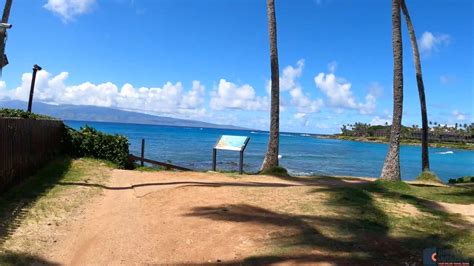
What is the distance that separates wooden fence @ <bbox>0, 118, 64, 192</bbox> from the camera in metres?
9.92

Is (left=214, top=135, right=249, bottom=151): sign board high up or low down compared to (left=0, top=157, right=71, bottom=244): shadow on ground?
up

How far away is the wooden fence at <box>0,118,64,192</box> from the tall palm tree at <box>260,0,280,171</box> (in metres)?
7.52

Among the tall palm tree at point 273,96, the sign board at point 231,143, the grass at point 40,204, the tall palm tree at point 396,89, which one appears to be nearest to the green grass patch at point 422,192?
the tall palm tree at point 396,89

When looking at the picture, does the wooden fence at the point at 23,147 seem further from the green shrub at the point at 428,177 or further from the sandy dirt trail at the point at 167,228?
the green shrub at the point at 428,177

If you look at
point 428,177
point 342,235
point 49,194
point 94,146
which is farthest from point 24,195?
point 428,177

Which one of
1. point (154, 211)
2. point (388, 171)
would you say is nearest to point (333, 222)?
point (154, 211)

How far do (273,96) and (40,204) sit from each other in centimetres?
1009

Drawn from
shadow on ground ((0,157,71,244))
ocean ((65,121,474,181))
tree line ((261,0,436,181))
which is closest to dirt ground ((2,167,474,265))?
shadow on ground ((0,157,71,244))

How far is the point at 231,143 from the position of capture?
57.7 ft

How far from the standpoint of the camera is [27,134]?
12.1m

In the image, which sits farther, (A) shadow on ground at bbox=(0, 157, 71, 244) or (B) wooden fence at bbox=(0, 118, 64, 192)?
(B) wooden fence at bbox=(0, 118, 64, 192)

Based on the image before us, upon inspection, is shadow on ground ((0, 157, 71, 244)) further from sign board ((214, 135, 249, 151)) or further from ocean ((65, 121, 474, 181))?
ocean ((65, 121, 474, 181))

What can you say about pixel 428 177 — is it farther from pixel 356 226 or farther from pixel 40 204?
pixel 40 204

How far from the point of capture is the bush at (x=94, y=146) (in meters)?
16.8
